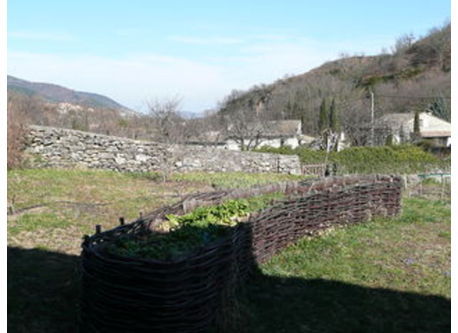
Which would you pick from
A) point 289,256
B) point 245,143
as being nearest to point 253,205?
point 289,256

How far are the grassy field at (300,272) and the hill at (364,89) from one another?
37.2 m

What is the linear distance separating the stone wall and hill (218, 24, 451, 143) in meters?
28.5

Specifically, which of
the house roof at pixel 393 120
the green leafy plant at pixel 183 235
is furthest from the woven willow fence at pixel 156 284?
the house roof at pixel 393 120

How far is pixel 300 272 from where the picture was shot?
6.96 m

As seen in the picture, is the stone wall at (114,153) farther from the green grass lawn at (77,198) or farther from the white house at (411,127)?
the white house at (411,127)

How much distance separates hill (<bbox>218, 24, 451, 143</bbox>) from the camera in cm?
5862

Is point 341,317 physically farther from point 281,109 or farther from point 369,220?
point 281,109

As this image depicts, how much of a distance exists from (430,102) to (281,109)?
875 inches

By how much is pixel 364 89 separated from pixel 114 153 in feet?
209

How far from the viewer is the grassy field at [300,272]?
518cm

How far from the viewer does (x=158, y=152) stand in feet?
58.0

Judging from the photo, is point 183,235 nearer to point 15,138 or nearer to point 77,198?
point 77,198

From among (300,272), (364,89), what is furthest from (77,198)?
(364,89)
